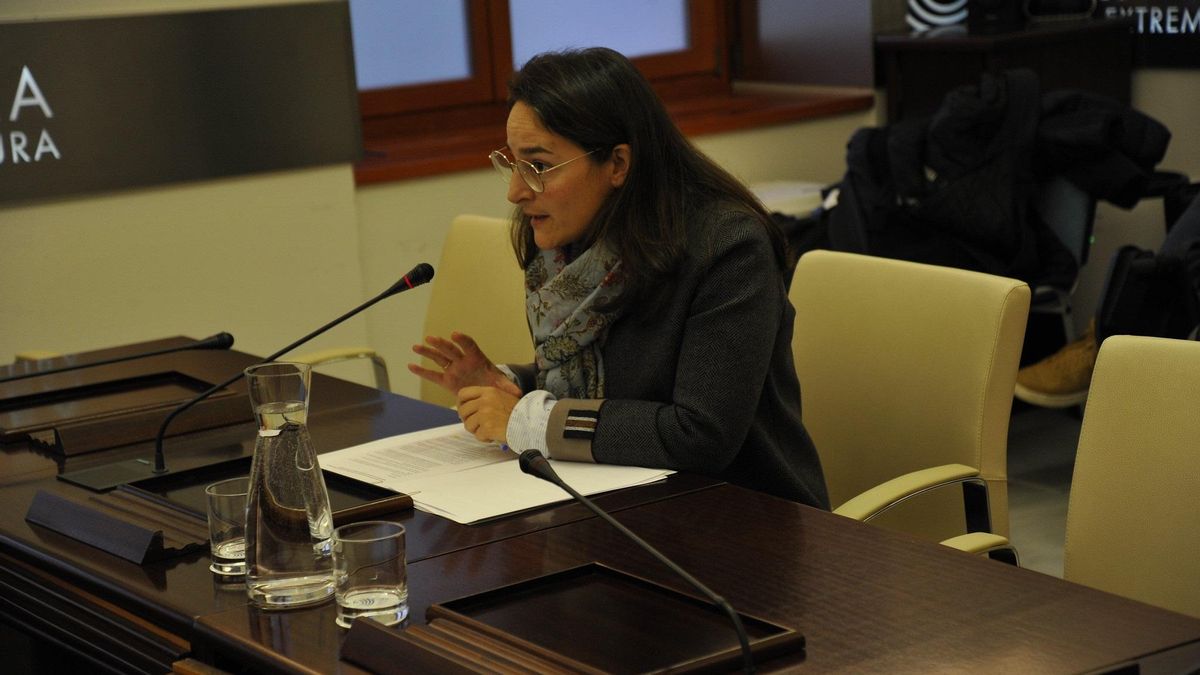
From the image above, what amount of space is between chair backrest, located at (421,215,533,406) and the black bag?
4.70ft

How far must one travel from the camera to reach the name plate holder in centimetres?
131

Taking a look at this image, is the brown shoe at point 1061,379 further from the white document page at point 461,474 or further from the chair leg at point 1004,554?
the white document page at point 461,474

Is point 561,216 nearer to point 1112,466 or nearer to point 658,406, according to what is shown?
point 658,406

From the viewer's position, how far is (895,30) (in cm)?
483

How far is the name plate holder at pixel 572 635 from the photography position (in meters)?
1.31

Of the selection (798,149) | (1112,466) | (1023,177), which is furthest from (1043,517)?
(1112,466)

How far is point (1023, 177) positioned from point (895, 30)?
108cm

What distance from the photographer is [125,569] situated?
5.56 feet

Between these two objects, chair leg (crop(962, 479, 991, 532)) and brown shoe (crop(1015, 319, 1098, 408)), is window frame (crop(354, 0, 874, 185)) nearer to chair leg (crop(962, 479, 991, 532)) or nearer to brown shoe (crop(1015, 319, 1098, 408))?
brown shoe (crop(1015, 319, 1098, 408))

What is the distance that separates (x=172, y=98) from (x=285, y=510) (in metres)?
2.27

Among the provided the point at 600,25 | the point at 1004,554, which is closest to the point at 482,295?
the point at 1004,554

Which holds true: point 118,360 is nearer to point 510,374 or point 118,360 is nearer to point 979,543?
point 510,374

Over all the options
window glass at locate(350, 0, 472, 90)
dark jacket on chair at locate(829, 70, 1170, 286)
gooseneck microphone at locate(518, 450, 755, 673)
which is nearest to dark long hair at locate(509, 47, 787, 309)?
gooseneck microphone at locate(518, 450, 755, 673)

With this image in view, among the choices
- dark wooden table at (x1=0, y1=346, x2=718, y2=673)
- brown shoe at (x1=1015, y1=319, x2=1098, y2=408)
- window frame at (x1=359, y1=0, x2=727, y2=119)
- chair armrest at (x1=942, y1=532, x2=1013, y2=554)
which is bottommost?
brown shoe at (x1=1015, y1=319, x2=1098, y2=408)
